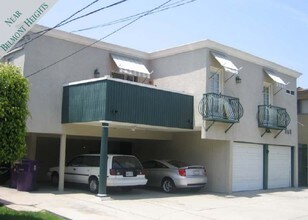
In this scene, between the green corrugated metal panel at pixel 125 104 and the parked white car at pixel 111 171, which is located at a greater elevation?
the green corrugated metal panel at pixel 125 104

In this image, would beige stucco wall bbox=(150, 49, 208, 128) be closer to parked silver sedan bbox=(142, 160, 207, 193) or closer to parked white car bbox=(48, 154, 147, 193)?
parked silver sedan bbox=(142, 160, 207, 193)

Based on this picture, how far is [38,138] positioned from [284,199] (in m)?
11.6

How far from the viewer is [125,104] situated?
53.3 feet

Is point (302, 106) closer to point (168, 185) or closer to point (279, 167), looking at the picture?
point (279, 167)

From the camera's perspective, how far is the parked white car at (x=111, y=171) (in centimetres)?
1622

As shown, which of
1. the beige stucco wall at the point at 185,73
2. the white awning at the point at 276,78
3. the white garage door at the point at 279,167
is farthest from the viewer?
the white garage door at the point at 279,167

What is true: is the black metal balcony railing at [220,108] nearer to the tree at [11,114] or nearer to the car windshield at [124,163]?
the car windshield at [124,163]

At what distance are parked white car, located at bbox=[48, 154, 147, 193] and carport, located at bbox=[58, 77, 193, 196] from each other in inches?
27.5

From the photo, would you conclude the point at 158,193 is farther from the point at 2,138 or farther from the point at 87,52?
the point at 2,138

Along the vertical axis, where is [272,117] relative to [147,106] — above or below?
above

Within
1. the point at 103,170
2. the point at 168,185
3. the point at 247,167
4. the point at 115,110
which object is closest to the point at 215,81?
the point at 247,167

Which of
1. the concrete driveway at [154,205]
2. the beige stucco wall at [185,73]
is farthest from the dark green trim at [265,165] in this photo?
the beige stucco wall at [185,73]

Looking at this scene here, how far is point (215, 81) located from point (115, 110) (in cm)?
604

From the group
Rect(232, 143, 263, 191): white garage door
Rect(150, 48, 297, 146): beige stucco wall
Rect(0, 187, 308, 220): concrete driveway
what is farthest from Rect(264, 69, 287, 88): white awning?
Rect(0, 187, 308, 220): concrete driveway
